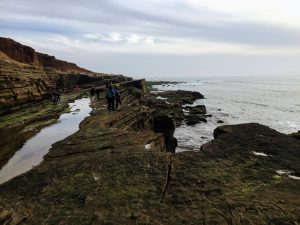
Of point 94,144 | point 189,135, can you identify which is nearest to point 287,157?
point 94,144

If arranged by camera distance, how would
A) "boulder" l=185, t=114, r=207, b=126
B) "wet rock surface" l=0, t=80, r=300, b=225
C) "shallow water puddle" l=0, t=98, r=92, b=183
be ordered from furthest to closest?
"boulder" l=185, t=114, r=207, b=126, "shallow water puddle" l=0, t=98, r=92, b=183, "wet rock surface" l=0, t=80, r=300, b=225

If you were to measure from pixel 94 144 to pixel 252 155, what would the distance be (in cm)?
693

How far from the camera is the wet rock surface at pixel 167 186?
7321mm

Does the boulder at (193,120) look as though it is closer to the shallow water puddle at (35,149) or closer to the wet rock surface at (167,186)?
the shallow water puddle at (35,149)

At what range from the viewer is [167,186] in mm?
8734

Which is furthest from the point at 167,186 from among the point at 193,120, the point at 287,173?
the point at 193,120

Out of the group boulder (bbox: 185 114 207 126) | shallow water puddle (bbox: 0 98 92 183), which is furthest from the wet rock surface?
boulder (bbox: 185 114 207 126)

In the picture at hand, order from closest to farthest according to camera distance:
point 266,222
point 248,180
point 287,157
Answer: point 266,222 < point 248,180 < point 287,157

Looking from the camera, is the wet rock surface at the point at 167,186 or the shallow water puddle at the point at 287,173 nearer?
the wet rock surface at the point at 167,186

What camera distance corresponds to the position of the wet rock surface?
7321 millimetres

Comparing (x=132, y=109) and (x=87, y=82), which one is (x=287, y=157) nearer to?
(x=132, y=109)

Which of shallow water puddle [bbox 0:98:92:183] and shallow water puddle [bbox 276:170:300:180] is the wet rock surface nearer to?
shallow water puddle [bbox 276:170:300:180]

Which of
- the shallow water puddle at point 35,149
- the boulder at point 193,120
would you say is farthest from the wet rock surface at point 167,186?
the boulder at point 193,120

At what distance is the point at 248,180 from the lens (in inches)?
348
